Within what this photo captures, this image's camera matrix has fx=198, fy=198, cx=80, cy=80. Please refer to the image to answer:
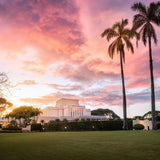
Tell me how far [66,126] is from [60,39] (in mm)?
21184

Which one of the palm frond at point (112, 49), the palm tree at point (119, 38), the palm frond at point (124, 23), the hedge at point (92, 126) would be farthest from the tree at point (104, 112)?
the palm frond at point (124, 23)

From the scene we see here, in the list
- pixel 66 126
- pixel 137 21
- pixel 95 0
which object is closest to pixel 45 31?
pixel 95 0

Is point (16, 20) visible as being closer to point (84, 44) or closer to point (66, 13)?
point (66, 13)

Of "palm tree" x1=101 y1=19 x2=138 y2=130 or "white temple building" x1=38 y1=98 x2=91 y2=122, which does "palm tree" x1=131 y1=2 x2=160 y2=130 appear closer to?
"palm tree" x1=101 y1=19 x2=138 y2=130

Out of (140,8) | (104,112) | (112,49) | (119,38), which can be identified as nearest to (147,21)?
(140,8)

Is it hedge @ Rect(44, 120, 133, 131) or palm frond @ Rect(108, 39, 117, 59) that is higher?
palm frond @ Rect(108, 39, 117, 59)

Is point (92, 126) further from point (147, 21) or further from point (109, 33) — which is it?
point (147, 21)

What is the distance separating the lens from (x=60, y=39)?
2567cm

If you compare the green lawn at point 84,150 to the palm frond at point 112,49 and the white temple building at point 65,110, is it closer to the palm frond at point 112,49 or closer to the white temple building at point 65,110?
the palm frond at point 112,49

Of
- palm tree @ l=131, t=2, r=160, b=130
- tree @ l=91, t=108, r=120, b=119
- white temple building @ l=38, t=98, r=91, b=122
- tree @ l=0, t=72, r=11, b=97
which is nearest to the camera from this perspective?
tree @ l=0, t=72, r=11, b=97

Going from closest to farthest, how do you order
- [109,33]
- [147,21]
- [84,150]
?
[84,150] < [147,21] < [109,33]

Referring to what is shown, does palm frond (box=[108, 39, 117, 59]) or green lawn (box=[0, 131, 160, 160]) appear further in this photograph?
palm frond (box=[108, 39, 117, 59])

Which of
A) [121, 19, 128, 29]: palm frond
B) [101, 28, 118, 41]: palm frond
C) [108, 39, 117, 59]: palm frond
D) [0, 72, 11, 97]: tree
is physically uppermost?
[121, 19, 128, 29]: palm frond

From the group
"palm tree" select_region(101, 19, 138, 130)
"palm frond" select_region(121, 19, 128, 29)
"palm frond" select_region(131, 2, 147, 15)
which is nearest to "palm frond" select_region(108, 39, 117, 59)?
"palm tree" select_region(101, 19, 138, 130)
